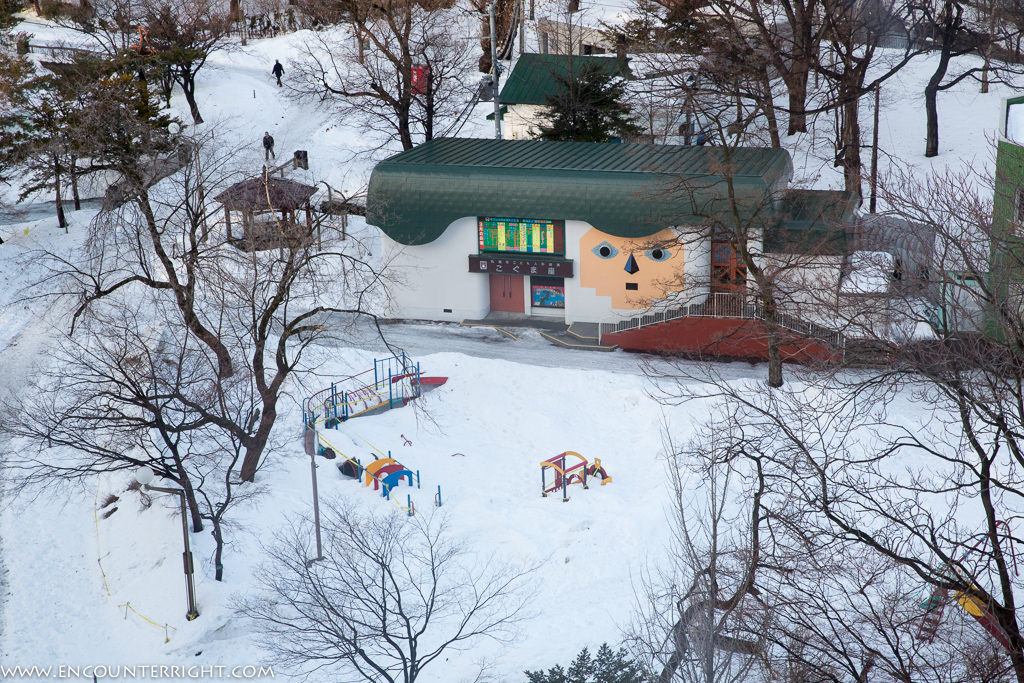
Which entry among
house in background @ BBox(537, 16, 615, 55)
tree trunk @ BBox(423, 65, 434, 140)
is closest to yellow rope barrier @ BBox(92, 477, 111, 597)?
tree trunk @ BBox(423, 65, 434, 140)

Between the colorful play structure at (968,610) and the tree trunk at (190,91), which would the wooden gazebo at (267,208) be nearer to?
the tree trunk at (190,91)

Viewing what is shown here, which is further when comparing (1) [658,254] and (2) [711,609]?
(1) [658,254]

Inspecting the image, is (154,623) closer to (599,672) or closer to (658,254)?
(599,672)

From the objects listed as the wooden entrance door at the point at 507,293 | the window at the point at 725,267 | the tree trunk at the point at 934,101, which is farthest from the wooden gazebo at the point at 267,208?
the tree trunk at the point at 934,101

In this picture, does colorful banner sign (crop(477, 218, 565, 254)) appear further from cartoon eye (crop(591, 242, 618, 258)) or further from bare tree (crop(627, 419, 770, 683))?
bare tree (crop(627, 419, 770, 683))

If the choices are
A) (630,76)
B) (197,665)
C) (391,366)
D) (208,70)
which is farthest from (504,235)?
(208,70)

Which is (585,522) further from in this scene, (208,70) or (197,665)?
(208,70)

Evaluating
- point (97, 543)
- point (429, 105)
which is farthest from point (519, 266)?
point (97, 543)
